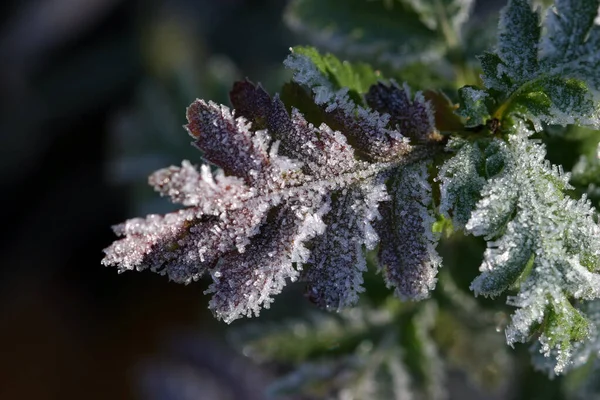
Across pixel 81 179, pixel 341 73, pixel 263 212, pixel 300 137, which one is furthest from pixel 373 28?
pixel 81 179

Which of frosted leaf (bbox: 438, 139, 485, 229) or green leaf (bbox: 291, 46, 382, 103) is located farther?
green leaf (bbox: 291, 46, 382, 103)

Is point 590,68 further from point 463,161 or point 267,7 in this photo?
point 267,7

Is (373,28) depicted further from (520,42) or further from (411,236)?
(411,236)

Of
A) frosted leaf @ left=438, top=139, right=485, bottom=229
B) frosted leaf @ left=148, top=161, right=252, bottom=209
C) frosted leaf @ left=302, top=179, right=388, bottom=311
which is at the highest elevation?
frosted leaf @ left=438, top=139, right=485, bottom=229

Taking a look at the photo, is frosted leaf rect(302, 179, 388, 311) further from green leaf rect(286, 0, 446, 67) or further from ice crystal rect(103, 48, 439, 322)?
green leaf rect(286, 0, 446, 67)

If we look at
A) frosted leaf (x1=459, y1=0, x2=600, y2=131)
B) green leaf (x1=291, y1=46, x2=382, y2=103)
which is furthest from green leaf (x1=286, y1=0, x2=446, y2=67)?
frosted leaf (x1=459, y1=0, x2=600, y2=131)

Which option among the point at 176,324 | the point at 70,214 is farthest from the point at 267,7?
the point at 176,324
